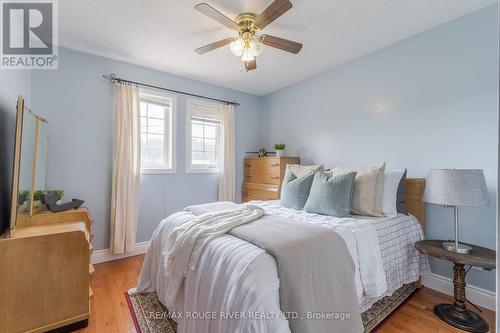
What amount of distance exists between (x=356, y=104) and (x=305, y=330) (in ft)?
8.63

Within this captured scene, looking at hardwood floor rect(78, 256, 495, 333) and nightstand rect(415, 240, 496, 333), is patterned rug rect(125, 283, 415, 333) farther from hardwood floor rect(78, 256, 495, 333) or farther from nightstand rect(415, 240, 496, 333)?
nightstand rect(415, 240, 496, 333)

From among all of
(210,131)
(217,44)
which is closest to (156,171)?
(210,131)

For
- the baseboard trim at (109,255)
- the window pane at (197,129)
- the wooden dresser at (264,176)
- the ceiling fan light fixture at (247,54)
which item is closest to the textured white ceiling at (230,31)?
the ceiling fan light fixture at (247,54)

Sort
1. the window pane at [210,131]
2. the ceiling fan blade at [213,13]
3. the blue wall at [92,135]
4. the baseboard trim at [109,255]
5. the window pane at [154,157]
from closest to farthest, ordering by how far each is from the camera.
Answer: the ceiling fan blade at [213,13] < the blue wall at [92,135] < the baseboard trim at [109,255] < the window pane at [154,157] < the window pane at [210,131]

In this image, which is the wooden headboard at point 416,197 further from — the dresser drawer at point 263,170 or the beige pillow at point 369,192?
the dresser drawer at point 263,170

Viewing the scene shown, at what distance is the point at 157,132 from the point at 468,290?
386 centimetres

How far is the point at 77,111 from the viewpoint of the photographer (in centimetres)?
266

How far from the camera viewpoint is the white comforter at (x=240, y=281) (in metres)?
1.03

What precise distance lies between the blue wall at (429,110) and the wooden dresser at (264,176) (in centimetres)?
59

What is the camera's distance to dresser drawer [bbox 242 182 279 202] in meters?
3.43

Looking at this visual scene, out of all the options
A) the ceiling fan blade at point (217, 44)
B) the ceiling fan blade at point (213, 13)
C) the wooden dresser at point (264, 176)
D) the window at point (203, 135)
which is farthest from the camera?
the window at point (203, 135)

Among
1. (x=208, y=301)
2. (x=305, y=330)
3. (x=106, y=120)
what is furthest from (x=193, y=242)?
(x=106, y=120)

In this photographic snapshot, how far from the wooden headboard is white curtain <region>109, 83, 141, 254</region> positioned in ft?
10.4

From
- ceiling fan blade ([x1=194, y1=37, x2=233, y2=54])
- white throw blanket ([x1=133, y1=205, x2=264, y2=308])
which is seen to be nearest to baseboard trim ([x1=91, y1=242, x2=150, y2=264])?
white throw blanket ([x1=133, y1=205, x2=264, y2=308])
